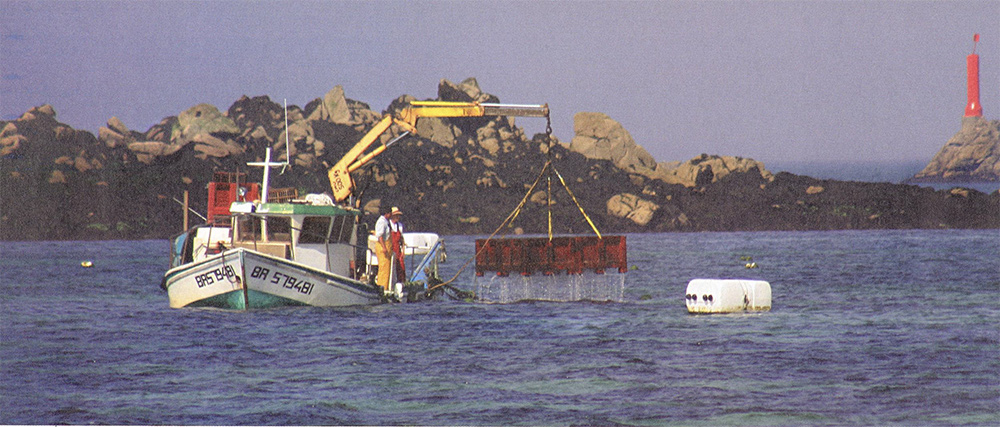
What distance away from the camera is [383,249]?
31.0 meters

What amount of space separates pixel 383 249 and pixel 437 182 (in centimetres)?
11933

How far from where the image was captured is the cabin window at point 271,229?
29.9 m

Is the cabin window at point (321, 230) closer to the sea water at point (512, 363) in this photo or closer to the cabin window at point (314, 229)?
the cabin window at point (314, 229)

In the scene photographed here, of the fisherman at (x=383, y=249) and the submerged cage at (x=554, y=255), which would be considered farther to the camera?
the fisherman at (x=383, y=249)

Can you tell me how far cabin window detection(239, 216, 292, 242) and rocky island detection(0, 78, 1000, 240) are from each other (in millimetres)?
88698

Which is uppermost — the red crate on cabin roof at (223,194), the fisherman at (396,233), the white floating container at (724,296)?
the red crate on cabin roof at (223,194)

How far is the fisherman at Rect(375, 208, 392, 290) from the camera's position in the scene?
3034 cm

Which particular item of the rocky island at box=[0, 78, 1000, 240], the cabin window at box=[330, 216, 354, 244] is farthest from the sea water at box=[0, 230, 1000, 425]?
the rocky island at box=[0, 78, 1000, 240]

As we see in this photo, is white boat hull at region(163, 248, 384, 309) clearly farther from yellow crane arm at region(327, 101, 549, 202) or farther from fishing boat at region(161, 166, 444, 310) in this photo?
yellow crane arm at region(327, 101, 549, 202)

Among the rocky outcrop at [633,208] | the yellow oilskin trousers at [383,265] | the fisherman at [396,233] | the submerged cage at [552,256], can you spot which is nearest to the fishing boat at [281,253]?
the yellow oilskin trousers at [383,265]

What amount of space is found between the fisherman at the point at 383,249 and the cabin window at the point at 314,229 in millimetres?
1426

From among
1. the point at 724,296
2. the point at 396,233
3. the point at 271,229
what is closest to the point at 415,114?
the point at 396,233

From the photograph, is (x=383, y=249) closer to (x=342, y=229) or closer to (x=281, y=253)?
(x=342, y=229)

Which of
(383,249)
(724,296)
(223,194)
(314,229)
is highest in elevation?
(223,194)
